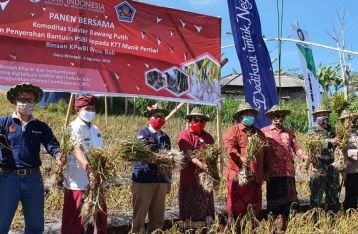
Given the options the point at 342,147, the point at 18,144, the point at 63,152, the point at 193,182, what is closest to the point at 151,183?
the point at 193,182

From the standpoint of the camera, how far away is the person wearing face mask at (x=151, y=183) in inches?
203

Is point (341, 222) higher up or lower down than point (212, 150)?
lower down

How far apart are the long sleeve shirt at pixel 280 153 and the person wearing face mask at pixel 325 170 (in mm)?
542

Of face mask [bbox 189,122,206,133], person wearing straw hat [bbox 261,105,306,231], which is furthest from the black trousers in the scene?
face mask [bbox 189,122,206,133]

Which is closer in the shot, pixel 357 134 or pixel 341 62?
pixel 357 134

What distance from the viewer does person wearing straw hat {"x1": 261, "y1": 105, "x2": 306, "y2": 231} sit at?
5.85 meters

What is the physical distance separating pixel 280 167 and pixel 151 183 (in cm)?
156

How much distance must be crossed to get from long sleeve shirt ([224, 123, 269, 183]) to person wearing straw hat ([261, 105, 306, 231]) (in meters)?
0.27

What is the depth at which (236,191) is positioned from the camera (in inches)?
222

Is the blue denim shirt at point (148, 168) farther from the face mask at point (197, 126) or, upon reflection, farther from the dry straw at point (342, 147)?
the dry straw at point (342, 147)

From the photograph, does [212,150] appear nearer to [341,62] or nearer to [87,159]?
[87,159]

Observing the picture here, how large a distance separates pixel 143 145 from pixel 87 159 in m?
0.66

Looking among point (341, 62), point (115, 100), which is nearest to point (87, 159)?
point (115, 100)

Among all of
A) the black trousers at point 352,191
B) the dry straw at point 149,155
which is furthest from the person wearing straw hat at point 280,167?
the dry straw at point 149,155
